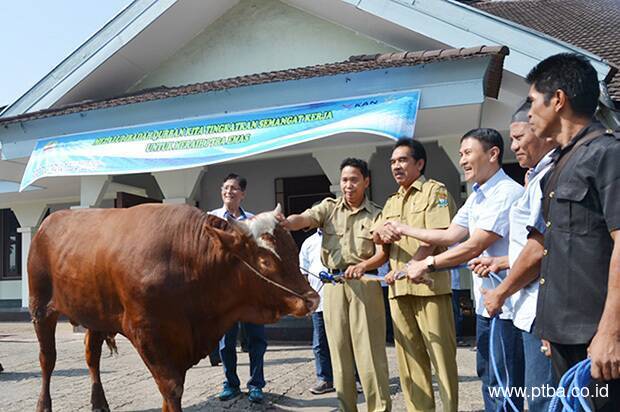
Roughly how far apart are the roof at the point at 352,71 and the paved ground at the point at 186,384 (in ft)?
11.3

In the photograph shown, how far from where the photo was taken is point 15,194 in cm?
1238

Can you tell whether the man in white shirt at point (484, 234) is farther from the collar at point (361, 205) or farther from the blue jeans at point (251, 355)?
the blue jeans at point (251, 355)

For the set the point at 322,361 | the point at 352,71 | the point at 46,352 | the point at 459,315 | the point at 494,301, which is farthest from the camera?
the point at 459,315

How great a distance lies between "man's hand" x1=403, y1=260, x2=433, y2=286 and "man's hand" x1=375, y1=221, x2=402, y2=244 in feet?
0.62

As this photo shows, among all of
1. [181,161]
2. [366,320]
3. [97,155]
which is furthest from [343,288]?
[97,155]

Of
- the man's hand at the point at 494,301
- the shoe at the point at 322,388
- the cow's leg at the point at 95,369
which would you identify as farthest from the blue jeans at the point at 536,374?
the cow's leg at the point at 95,369

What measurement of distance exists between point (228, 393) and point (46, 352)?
Answer: 1.44 meters

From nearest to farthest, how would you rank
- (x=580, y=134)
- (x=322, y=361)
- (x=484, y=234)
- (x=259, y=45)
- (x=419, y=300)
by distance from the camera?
(x=580, y=134), (x=484, y=234), (x=419, y=300), (x=322, y=361), (x=259, y=45)

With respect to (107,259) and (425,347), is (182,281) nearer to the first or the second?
(107,259)

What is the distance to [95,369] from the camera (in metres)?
4.23

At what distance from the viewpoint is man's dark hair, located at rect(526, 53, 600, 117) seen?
6.23ft

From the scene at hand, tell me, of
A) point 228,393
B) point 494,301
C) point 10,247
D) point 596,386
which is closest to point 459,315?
point 228,393

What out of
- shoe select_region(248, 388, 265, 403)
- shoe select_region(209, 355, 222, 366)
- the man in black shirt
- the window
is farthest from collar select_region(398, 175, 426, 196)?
the window

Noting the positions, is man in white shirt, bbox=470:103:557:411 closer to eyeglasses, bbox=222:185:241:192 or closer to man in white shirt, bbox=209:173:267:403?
man in white shirt, bbox=209:173:267:403
